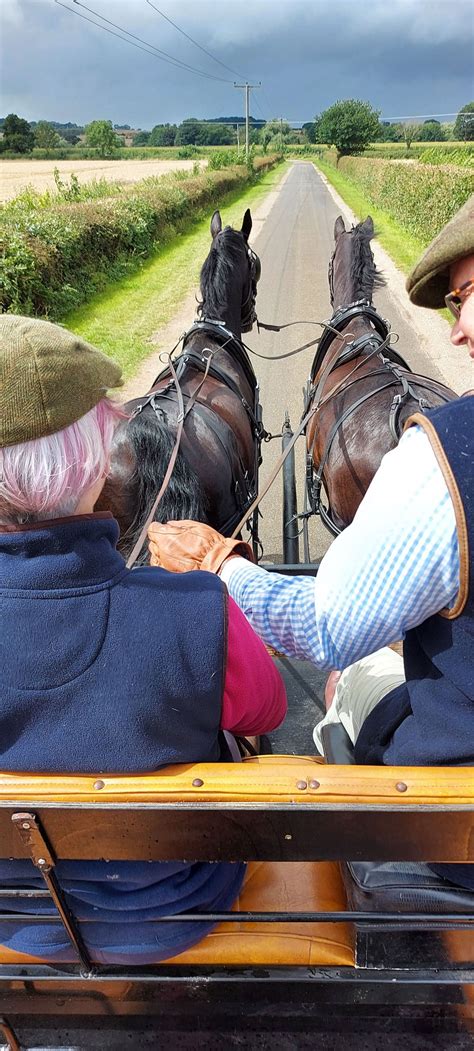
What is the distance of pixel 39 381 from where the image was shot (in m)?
0.99

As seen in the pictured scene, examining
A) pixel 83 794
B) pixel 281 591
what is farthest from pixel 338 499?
pixel 83 794

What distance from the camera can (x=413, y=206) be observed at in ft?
55.0

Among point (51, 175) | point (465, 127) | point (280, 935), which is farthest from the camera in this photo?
point (465, 127)

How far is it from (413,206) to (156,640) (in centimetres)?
1840

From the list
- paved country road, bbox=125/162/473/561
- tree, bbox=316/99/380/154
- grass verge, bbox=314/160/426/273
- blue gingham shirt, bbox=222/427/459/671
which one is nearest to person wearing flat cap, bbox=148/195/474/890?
blue gingham shirt, bbox=222/427/459/671

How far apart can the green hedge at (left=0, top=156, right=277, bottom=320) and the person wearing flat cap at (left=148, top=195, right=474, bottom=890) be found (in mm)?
8331

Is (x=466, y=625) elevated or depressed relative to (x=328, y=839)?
elevated

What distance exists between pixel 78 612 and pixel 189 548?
2.29 feet

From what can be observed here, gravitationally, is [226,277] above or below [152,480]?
above

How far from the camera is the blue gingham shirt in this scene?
100cm

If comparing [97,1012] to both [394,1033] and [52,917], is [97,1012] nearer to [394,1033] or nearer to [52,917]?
[52,917]

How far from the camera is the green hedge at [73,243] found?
8875mm

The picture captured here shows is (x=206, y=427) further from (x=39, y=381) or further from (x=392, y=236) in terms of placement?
(x=392, y=236)

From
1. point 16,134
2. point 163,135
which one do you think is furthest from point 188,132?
point 16,134
